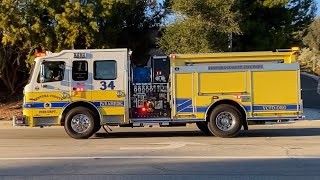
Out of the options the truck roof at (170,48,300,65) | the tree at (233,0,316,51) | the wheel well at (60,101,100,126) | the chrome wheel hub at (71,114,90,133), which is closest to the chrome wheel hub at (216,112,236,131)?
the truck roof at (170,48,300,65)

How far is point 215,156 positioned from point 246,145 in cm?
219

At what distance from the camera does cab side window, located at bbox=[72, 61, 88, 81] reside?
15.2m

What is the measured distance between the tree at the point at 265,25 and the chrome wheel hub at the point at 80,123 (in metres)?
10.0

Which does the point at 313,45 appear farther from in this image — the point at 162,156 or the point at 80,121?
the point at 162,156

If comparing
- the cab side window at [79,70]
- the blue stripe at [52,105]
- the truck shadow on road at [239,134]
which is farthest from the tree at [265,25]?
the blue stripe at [52,105]

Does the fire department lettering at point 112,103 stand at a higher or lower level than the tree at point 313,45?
lower

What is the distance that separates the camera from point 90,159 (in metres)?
11.0

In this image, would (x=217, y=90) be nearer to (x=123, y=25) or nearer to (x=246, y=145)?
(x=246, y=145)

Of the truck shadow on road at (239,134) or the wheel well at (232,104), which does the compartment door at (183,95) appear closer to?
the wheel well at (232,104)

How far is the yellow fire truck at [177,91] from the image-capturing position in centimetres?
1509

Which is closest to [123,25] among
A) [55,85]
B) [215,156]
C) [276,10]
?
[276,10]

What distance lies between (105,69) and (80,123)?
69.2 inches

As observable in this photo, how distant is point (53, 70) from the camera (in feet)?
49.9

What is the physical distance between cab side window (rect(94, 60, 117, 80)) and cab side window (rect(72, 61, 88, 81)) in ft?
0.97
